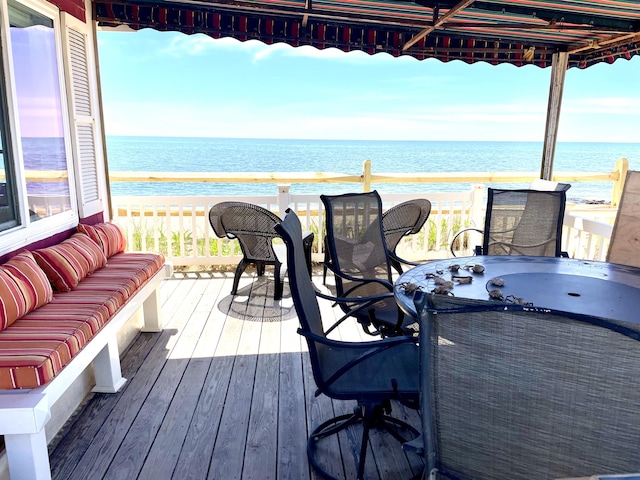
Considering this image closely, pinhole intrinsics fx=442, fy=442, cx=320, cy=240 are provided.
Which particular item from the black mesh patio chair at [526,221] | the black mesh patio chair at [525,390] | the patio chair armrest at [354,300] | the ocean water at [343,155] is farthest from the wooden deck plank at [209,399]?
the ocean water at [343,155]

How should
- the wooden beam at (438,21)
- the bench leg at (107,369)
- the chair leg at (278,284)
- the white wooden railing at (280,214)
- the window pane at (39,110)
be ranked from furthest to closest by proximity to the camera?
the white wooden railing at (280,214)
the chair leg at (278,284)
the wooden beam at (438,21)
the window pane at (39,110)
the bench leg at (107,369)

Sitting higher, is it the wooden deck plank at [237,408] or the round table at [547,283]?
the round table at [547,283]

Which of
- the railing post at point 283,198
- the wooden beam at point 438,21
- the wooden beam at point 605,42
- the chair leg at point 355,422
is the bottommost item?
the chair leg at point 355,422

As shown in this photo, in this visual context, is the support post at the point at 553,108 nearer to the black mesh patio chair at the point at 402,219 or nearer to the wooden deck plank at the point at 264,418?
the black mesh patio chair at the point at 402,219

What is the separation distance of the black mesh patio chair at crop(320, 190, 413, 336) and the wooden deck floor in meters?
0.62

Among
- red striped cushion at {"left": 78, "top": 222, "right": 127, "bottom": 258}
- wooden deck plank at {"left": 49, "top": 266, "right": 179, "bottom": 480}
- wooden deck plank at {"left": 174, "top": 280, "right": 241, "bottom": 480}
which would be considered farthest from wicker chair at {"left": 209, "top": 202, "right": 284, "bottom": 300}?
wooden deck plank at {"left": 49, "top": 266, "right": 179, "bottom": 480}

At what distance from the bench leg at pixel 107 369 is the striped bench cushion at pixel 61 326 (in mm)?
231

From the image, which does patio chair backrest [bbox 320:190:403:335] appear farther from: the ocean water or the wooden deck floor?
the ocean water

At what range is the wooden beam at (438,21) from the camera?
10.2ft

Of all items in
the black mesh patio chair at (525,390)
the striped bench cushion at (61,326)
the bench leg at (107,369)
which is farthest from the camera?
the bench leg at (107,369)

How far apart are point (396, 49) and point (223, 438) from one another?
12.5ft

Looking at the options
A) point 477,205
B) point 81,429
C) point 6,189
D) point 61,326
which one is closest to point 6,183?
point 6,189

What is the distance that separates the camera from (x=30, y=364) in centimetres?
174

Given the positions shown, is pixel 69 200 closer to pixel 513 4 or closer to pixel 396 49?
pixel 396 49
